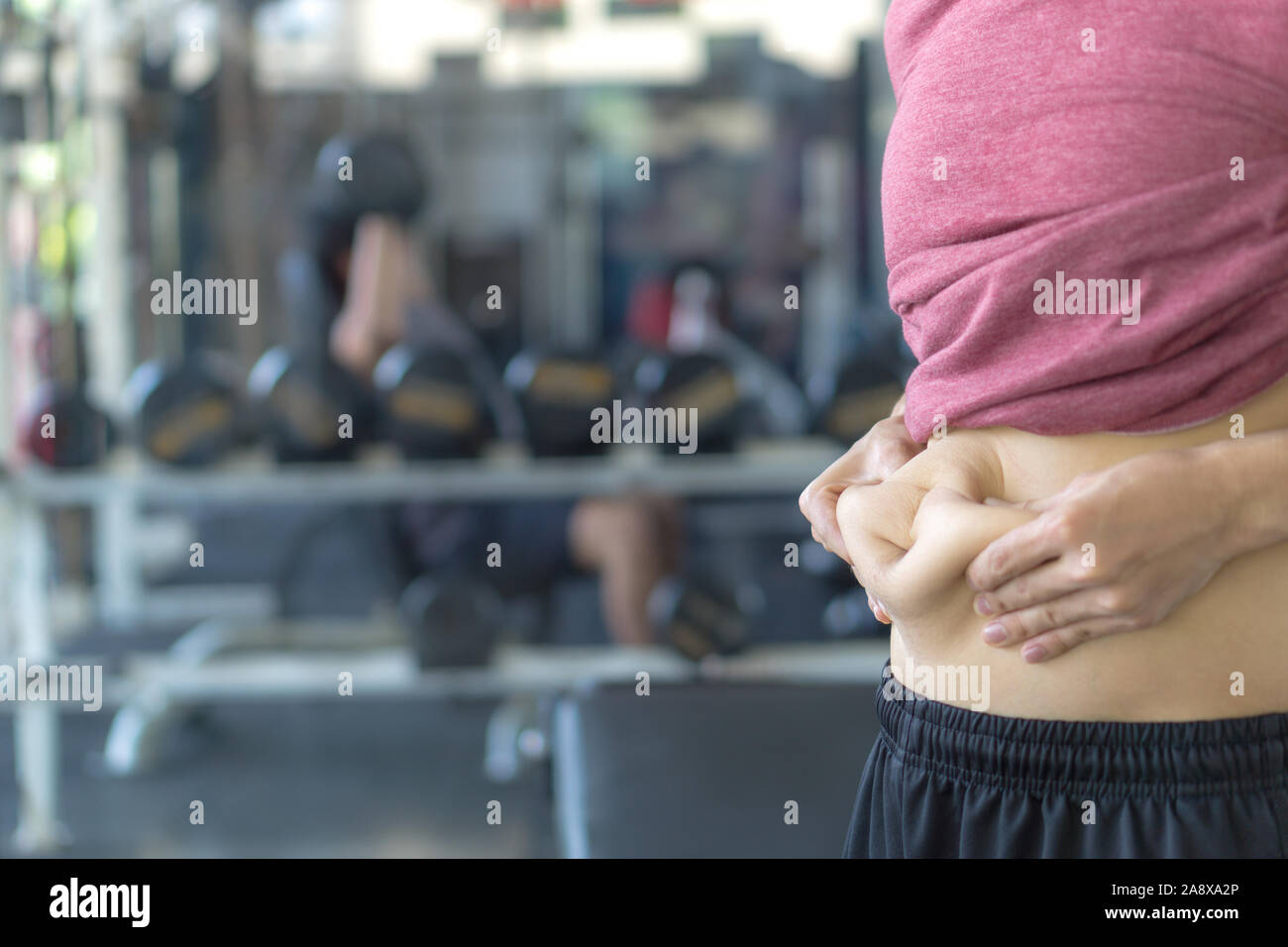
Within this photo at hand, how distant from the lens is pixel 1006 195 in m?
0.69

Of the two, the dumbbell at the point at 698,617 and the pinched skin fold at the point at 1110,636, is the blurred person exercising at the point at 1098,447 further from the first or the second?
the dumbbell at the point at 698,617

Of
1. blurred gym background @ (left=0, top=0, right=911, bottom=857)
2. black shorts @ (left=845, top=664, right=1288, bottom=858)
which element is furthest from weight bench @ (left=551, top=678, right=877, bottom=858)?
black shorts @ (left=845, top=664, right=1288, bottom=858)

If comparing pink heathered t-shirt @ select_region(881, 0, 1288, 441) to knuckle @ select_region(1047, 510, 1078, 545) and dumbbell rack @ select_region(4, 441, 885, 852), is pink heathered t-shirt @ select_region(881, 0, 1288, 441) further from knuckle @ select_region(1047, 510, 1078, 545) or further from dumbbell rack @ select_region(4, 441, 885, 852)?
dumbbell rack @ select_region(4, 441, 885, 852)

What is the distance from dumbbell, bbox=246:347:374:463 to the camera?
2369 millimetres

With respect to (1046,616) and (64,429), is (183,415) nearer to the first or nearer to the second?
(64,429)

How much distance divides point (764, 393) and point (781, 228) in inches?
58.9

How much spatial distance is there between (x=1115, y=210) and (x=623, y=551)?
6.82 feet

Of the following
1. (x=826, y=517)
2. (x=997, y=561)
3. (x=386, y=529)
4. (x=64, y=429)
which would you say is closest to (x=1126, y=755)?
(x=997, y=561)

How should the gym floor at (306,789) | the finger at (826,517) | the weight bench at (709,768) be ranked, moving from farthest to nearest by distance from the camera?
the gym floor at (306,789), the weight bench at (709,768), the finger at (826,517)

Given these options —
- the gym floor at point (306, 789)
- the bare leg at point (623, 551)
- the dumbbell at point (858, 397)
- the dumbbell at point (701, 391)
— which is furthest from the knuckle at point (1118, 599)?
the bare leg at point (623, 551)

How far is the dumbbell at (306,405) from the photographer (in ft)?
7.77

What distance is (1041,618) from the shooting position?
69 cm

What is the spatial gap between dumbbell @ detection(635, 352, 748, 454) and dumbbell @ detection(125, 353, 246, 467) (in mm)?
833
